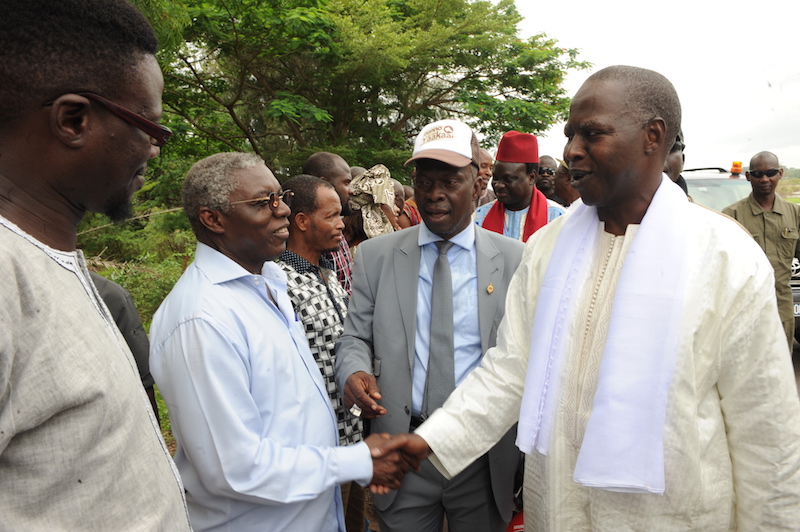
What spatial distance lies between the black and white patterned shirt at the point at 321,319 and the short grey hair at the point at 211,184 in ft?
2.48

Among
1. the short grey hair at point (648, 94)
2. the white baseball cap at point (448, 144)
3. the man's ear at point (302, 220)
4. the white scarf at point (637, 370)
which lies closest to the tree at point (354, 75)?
the man's ear at point (302, 220)

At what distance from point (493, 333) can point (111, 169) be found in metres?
1.76

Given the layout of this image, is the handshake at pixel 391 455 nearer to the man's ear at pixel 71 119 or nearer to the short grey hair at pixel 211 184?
the short grey hair at pixel 211 184

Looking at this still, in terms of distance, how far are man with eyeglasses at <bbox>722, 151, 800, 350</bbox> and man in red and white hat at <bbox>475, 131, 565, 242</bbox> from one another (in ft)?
10.8

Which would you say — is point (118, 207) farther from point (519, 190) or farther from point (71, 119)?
point (519, 190)

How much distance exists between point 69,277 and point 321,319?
180 centimetres

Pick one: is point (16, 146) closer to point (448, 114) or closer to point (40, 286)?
point (40, 286)

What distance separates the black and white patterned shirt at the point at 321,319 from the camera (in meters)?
2.77

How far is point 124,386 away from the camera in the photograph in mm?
1100

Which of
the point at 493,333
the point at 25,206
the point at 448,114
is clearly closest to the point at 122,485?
the point at 25,206

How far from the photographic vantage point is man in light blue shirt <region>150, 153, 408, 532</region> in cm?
171

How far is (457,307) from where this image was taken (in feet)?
8.39

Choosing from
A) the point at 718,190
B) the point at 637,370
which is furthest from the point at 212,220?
the point at 718,190

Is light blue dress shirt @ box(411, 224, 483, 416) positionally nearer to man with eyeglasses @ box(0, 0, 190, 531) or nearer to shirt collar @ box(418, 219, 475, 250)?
shirt collar @ box(418, 219, 475, 250)
